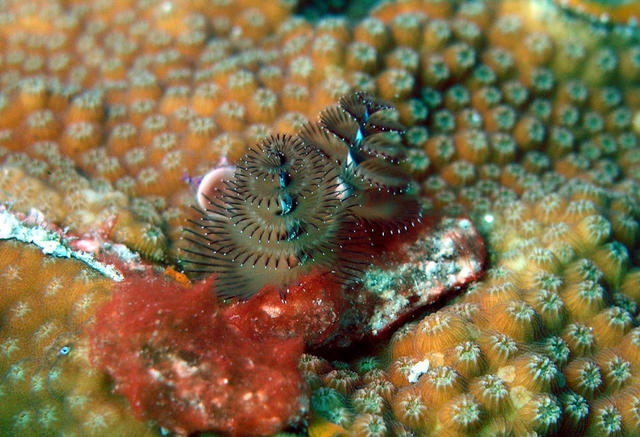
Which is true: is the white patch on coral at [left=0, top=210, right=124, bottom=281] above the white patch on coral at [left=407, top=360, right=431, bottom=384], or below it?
above

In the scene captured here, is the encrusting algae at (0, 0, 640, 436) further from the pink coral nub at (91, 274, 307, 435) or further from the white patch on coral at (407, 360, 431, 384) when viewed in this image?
the pink coral nub at (91, 274, 307, 435)

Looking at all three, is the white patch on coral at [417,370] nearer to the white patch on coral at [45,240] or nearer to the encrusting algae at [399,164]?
the encrusting algae at [399,164]

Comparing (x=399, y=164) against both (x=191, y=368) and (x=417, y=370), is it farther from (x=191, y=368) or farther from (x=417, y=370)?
Result: (x=191, y=368)

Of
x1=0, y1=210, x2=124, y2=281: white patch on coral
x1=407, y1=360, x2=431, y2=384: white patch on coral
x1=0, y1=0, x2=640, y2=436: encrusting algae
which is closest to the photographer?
x1=0, y1=0, x2=640, y2=436: encrusting algae

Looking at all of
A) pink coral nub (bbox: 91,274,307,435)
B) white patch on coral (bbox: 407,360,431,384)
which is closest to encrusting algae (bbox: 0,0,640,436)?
white patch on coral (bbox: 407,360,431,384)

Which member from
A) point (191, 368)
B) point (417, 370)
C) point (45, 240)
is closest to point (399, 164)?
point (417, 370)

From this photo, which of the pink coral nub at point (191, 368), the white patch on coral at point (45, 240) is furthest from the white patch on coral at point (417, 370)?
the white patch on coral at point (45, 240)

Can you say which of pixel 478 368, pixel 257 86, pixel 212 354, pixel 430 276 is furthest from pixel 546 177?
pixel 212 354

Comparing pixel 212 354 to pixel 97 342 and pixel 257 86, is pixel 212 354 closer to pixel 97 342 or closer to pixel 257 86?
pixel 97 342

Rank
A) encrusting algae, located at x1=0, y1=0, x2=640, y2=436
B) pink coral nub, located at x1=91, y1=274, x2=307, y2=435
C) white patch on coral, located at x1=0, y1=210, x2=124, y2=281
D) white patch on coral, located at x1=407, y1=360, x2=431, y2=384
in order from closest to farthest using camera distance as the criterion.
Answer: pink coral nub, located at x1=91, y1=274, x2=307, y2=435
encrusting algae, located at x1=0, y1=0, x2=640, y2=436
white patch on coral, located at x1=407, y1=360, x2=431, y2=384
white patch on coral, located at x1=0, y1=210, x2=124, y2=281
